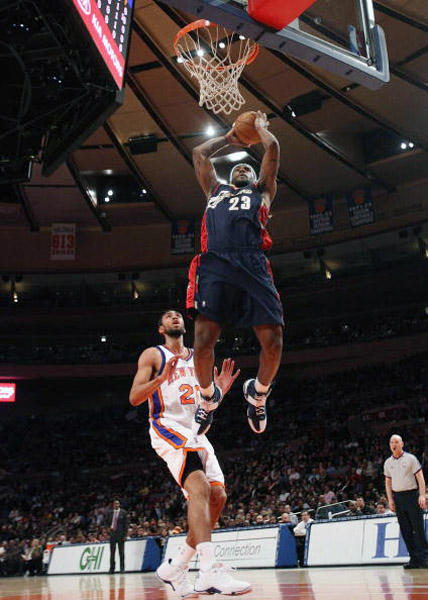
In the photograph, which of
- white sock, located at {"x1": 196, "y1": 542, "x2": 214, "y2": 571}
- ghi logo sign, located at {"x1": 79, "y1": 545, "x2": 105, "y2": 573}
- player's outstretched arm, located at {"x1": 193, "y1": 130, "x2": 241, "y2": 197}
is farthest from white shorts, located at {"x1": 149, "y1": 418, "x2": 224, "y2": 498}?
ghi logo sign, located at {"x1": 79, "y1": 545, "x2": 105, "y2": 573}

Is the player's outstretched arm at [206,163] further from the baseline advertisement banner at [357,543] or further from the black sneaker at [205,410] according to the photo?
the baseline advertisement banner at [357,543]

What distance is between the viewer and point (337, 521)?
470 inches

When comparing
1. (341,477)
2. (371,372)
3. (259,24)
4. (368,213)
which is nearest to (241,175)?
(259,24)

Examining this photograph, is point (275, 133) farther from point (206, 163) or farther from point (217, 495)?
point (217, 495)

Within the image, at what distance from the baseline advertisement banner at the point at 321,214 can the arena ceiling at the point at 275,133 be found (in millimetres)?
421

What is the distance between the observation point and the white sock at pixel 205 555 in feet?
14.9

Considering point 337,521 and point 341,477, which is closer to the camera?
point 337,521

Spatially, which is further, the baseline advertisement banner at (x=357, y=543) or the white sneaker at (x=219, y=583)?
the baseline advertisement banner at (x=357, y=543)

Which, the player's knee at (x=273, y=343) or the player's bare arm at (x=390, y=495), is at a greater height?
the player's knee at (x=273, y=343)

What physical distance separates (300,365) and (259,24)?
25892mm

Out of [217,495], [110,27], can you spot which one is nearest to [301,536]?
[217,495]

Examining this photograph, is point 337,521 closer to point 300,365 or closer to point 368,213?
point 368,213

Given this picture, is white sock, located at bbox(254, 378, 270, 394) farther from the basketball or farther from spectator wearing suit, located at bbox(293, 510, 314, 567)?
spectator wearing suit, located at bbox(293, 510, 314, 567)

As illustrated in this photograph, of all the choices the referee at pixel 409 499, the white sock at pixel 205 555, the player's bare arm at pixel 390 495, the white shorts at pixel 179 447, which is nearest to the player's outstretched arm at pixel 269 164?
the white shorts at pixel 179 447
